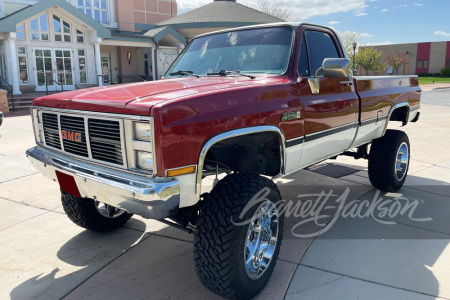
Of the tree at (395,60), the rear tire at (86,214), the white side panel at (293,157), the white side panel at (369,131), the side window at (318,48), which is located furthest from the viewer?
the tree at (395,60)

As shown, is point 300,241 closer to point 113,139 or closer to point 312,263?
point 312,263

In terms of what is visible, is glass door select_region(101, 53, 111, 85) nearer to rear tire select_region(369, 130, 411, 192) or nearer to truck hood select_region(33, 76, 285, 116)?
rear tire select_region(369, 130, 411, 192)

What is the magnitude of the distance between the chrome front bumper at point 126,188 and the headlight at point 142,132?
253 mm

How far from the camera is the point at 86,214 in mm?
3805

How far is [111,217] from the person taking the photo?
4027 mm

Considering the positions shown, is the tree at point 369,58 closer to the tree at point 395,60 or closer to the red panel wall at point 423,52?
the tree at point 395,60

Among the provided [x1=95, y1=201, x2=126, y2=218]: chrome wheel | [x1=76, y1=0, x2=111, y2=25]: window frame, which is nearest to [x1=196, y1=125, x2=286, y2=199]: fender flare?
[x1=95, y1=201, x2=126, y2=218]: chrome wheel

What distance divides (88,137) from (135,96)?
0.47 m

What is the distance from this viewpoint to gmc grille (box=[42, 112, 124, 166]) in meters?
2.58

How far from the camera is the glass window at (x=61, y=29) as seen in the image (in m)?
21.1

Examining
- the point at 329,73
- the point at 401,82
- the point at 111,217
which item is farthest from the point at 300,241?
the point at 401,82

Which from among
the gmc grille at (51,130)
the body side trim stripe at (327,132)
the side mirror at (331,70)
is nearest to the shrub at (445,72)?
the body side trim stripe at (327,132)

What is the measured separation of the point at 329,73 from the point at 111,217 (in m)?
2.66

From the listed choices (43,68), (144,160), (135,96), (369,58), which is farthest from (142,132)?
(369,58)
